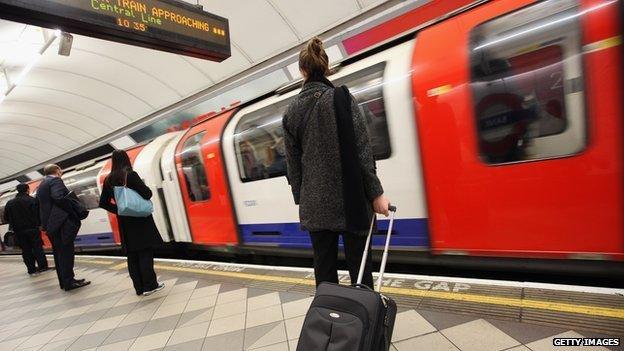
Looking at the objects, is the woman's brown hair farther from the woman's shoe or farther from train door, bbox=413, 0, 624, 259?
the woman's shoe

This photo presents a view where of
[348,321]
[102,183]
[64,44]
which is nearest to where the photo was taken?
[348,321]

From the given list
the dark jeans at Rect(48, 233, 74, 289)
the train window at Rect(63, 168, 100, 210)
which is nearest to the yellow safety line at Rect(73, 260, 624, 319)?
the dark jeans at Rect(48, 233, 74, 289)

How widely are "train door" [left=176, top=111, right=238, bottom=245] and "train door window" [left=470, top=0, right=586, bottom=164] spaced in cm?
351

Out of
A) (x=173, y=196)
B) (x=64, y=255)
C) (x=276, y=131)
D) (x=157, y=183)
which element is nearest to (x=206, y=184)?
(x=173, y=196)

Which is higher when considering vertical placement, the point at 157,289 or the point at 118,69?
the point at 118,69

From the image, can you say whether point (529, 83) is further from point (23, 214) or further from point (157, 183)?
point (23, 214)

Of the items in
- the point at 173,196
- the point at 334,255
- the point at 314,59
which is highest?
the point at 314,59

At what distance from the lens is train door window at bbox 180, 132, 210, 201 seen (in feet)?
17.8

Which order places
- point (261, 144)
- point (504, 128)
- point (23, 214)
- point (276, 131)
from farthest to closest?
1. point (23, 214)
2. point (261, 144)
3. point (276, 131)
4. point (504, 128)

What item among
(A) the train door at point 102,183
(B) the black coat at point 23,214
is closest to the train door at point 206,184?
(A) the train door at point 102,183

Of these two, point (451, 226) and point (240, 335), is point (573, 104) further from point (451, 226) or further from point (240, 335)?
point (240, 335)

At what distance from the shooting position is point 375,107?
327cm

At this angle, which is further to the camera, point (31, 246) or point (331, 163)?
point (31, 246)

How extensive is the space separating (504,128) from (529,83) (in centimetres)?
34
